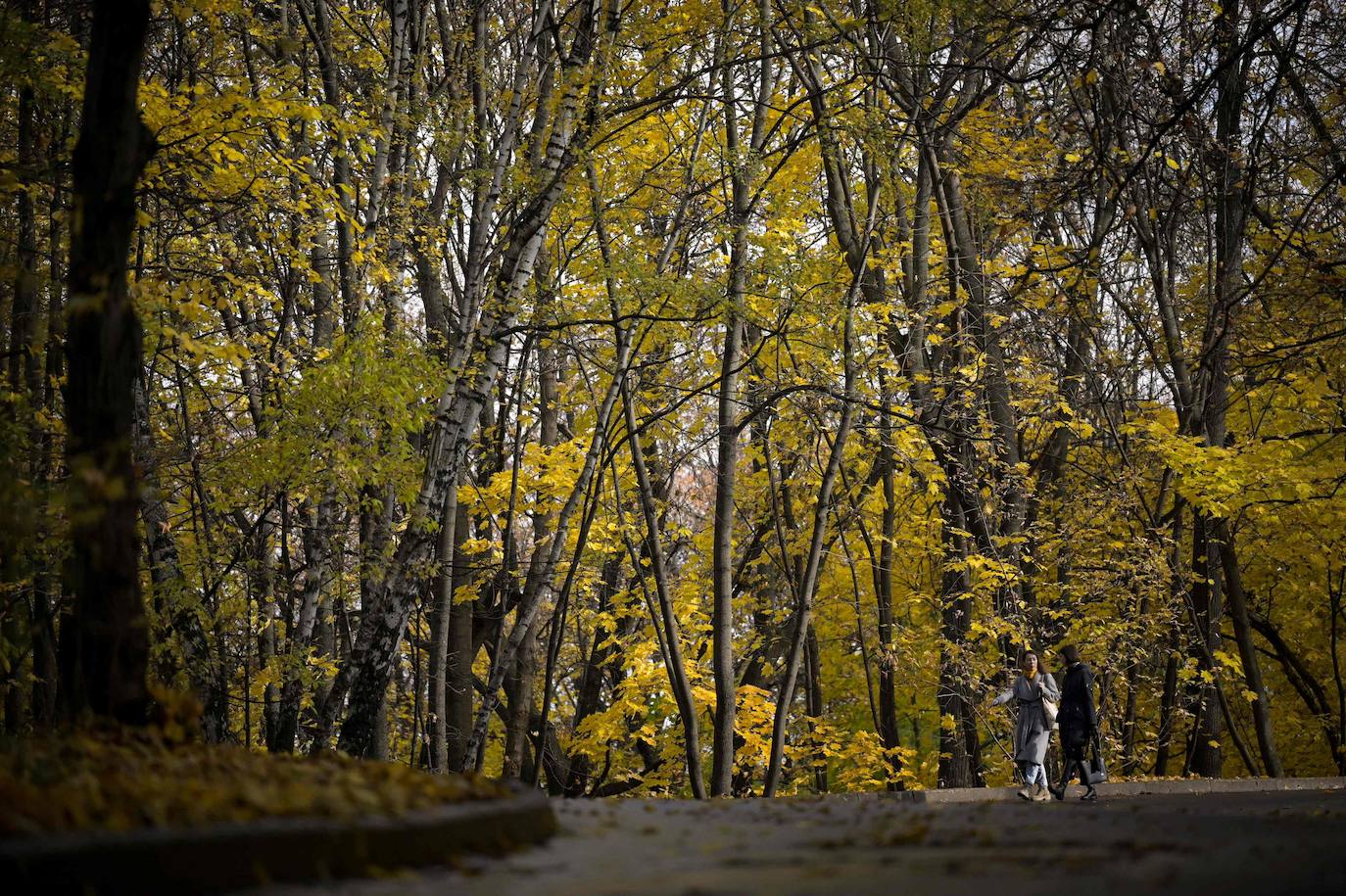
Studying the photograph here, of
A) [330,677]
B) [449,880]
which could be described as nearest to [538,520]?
[330,677]

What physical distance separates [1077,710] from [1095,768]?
1.02m

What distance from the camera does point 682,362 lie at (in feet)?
72.8

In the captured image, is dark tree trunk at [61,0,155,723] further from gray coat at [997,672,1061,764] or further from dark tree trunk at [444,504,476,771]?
dark tree trunk at [444,504,476,771]

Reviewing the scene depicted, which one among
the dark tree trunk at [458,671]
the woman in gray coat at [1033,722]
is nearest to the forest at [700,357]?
the dark tree trunk at [458,671]

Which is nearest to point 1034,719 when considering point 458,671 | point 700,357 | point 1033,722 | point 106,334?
point 1033,722

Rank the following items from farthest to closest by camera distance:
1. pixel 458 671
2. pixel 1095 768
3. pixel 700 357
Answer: pixel 700 357 → pixel 458 671 → pixel 1095 768

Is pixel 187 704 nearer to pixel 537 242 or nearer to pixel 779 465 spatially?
pixel 537 242

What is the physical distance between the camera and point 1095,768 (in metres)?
15.5

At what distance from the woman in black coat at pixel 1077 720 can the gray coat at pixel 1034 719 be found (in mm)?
219

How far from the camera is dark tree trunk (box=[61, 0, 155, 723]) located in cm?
657

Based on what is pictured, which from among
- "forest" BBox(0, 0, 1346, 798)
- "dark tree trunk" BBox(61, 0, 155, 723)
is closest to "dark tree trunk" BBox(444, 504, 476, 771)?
"forest" BBox(0, 0, 1346, 798)

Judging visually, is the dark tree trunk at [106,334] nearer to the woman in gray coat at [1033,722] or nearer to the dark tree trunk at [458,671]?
the woman in gray coat at [1033,722]

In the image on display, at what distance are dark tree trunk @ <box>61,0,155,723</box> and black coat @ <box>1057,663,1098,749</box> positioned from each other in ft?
36.7

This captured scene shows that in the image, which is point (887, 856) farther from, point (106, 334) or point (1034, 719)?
point (1034, 719)
